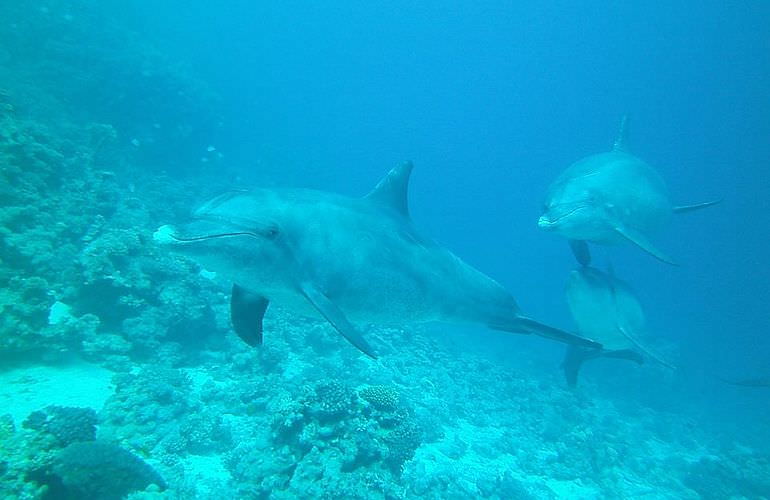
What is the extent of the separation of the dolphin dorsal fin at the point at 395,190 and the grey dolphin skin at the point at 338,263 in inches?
0.5

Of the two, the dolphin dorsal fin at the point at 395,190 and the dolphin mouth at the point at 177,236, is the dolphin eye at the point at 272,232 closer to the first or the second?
the dolphin mouth at the point at 177,236

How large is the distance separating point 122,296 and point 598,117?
150 m

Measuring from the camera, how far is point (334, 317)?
345cm

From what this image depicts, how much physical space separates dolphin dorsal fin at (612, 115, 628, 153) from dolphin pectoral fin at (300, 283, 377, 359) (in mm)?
7739

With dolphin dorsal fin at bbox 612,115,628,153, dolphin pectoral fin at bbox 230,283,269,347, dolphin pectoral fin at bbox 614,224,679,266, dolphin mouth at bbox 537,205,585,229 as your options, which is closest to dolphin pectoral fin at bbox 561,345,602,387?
dolphin pectoral fin at bbox 614,224,679,266

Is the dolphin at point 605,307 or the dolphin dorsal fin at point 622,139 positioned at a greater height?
the dolphin dorsal fin at point 622,139

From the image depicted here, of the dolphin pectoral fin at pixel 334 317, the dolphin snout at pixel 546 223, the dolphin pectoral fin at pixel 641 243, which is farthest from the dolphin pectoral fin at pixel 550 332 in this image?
the dolphin pectoral fin at pixel 334 317

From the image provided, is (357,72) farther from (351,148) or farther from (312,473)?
(312,473)

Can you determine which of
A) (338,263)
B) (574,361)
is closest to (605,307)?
(574,361)

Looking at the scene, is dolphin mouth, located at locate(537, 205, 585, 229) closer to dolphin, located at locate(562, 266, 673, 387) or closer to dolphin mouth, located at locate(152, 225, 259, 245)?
dolphin, located at locate(562, 266, 673, 387)

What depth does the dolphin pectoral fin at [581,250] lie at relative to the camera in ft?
22.3

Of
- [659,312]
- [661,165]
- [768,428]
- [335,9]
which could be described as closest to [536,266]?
[659,312]

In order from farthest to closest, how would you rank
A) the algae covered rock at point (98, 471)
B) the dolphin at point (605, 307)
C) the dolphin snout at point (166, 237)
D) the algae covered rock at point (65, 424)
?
the dolphin at point (605, 307) < the algae covered rock at point (65, 424) < the algae covered rock at point (98, 471) < the dolphin snout at point (166, 237)

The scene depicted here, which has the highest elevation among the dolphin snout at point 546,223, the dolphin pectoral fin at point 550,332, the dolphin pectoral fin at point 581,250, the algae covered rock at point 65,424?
the dolphin pectoral fin at point 581,250
